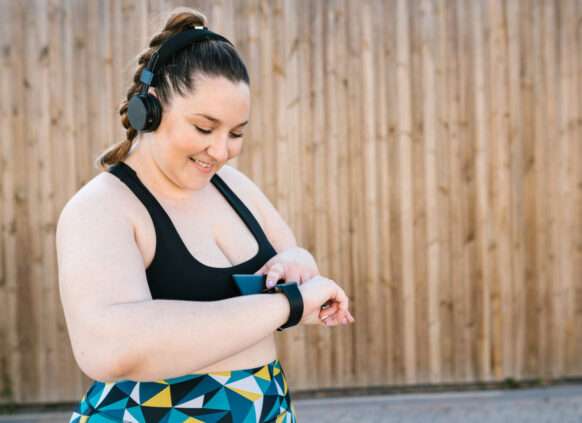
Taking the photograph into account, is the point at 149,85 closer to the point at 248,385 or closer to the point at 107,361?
the point at 107,361

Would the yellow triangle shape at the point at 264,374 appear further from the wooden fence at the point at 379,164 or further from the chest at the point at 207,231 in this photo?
the wooden fence at the point at 379,164

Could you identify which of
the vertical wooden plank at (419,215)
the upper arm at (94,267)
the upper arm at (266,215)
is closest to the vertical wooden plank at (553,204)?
the vertical wooden plank at (419,215)

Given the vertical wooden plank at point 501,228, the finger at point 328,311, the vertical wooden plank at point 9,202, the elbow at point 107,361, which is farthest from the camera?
the vertical wooden plank at point 501,228

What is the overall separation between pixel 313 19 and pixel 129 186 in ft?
10.4

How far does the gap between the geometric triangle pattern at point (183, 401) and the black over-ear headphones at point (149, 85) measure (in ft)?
1.96

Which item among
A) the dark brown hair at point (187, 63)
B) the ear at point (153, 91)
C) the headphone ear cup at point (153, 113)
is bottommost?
the headphone ear cup at point (153, 113)

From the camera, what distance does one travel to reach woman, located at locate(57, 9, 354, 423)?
1099 mm

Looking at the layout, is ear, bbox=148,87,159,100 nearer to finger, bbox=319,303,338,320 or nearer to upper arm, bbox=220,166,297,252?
upper arm, bbox=220,166,297,252

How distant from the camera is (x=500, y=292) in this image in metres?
4.24

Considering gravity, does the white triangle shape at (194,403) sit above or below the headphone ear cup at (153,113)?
below

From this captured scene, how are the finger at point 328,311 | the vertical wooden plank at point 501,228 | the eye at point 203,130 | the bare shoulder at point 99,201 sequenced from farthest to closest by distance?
the vertical wooden plank at point 501,228
the finger at point 328,311
the eye at point 203,130
the bare shoulder at point 99,201

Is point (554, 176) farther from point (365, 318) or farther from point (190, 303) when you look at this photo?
point (190, 303)

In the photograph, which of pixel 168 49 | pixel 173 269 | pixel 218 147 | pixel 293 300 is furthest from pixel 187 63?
pixel 293 300

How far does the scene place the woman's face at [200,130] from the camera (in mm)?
1277
